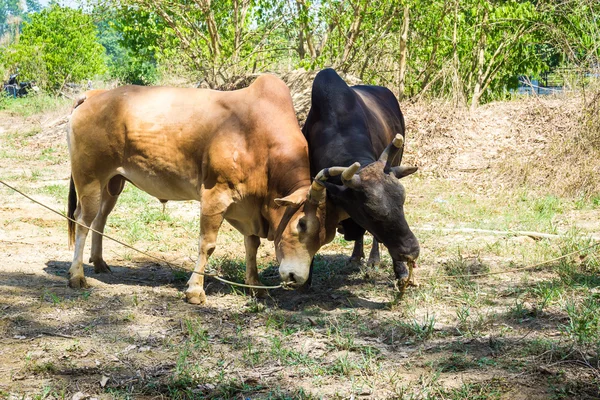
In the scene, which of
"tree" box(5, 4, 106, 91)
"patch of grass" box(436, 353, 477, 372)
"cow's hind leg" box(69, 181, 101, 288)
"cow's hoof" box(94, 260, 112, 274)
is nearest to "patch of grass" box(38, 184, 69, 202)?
"cow's hoof" box(94, 260, 112, 274)

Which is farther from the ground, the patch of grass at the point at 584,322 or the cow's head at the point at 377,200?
the cow's head at the point at 377,200

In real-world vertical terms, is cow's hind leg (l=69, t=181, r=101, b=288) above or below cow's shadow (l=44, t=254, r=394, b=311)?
above

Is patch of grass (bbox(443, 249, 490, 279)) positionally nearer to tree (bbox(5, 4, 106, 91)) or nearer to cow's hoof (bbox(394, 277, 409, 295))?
cow's hoof (bbox(394, 277, 409, 295))

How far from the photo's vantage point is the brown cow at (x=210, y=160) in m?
5.14

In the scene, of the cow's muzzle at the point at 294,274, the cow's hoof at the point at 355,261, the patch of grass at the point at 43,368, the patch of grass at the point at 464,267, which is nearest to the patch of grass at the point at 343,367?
the cow's muzzle at the point at 294,274

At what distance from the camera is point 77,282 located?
5.64 meters

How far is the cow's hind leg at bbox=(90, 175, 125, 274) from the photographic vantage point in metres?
6.35

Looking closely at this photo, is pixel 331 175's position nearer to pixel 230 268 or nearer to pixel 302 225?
pixel 302 225

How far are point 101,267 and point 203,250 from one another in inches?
56.5

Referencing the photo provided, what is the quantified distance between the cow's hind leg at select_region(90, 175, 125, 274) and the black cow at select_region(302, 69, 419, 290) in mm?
1871

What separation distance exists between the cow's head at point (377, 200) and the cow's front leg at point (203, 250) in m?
0.98

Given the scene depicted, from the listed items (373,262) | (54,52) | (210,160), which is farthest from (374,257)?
(54,52)

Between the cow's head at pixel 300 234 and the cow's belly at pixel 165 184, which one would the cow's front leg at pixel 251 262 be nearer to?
the cow's belly at pixel 165 184

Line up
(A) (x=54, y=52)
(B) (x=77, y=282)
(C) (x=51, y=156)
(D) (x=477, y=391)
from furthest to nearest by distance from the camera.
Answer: (A) (x=54, y=52), (C) (x=51, y=156), (B) (x=77, y=282), (D) (x=477, y=391)
